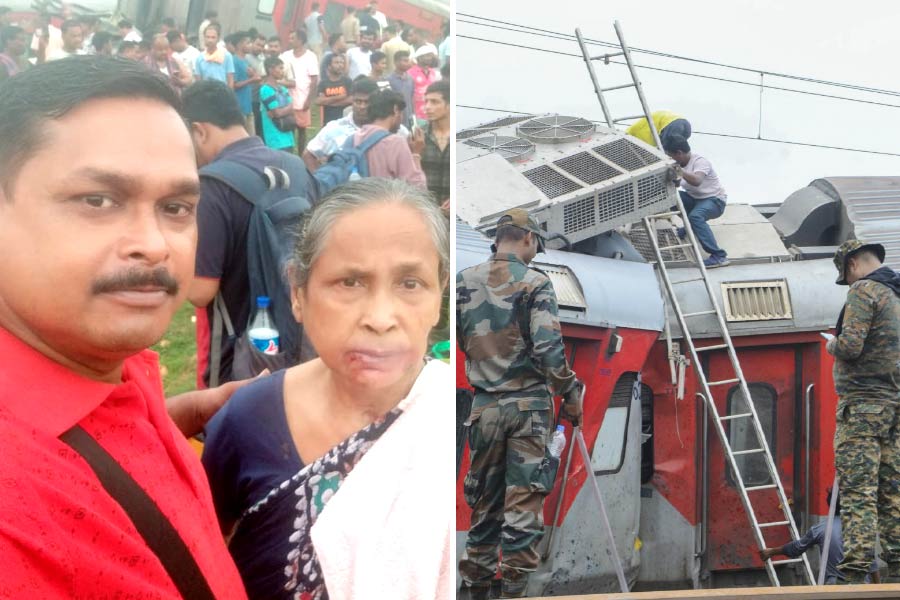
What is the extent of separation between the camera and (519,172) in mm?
3420

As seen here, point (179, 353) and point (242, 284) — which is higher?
point (242, 284)

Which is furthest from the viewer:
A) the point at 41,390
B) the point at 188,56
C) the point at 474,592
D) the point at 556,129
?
the point at 556,129

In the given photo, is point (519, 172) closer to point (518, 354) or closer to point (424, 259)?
point (518, 354)

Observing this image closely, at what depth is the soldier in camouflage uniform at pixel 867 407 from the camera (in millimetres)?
3561

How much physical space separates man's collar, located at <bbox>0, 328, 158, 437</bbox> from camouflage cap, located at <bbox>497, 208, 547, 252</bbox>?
5.64ft

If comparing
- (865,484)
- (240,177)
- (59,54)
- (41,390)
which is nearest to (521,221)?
(240,177)

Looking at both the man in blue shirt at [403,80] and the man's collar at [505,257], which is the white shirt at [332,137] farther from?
the man's collar at [505,257]

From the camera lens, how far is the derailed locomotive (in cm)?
336

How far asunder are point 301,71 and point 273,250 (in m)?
0.40

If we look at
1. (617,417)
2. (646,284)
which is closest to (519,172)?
(646,284)

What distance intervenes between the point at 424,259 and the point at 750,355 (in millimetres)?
1807

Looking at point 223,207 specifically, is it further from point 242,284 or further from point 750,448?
point 750,448

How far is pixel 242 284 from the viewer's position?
2170 millimetres

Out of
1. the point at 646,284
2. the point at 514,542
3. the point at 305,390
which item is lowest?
the point at 514,542
